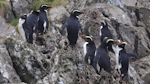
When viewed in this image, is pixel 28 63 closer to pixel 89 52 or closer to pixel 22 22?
pixel 22 22

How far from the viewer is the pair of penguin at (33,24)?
14.8ft

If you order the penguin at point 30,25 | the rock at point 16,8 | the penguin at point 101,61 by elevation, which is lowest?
the penguin at point 101,61

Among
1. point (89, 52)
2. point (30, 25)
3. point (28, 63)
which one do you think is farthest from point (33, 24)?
point (89, 52)

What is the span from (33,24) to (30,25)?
5.6 inches

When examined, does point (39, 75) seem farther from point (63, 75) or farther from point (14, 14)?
point (14, 14)

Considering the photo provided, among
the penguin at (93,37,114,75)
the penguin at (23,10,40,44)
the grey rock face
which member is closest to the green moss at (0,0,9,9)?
the grey rock face

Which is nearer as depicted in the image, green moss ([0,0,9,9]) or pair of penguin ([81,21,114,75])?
pair of penguin ([81,21,114,75])

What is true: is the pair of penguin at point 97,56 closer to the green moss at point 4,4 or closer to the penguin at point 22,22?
the penguin at point 22,22

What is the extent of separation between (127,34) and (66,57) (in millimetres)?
3318

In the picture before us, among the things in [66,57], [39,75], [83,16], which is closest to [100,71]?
[66,57]

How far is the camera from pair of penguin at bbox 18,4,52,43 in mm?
4496

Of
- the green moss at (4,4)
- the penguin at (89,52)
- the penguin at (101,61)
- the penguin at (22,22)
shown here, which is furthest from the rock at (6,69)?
the green moss at (4,4)

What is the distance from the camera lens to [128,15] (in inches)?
291

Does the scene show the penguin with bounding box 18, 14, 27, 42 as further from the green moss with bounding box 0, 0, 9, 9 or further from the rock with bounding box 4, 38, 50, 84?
the green moss with bounding box 0, 0, 9, 9
